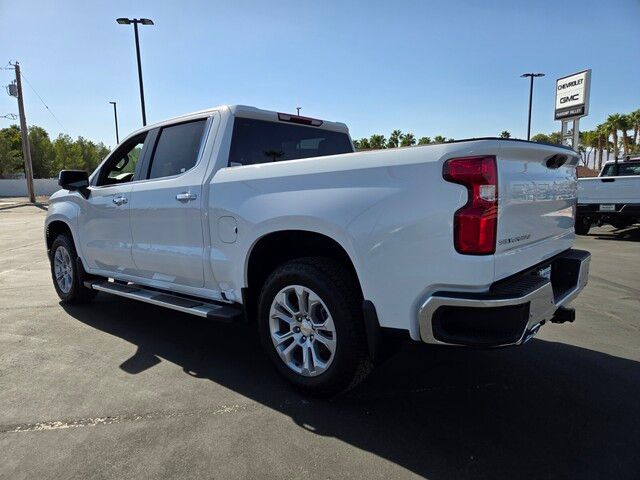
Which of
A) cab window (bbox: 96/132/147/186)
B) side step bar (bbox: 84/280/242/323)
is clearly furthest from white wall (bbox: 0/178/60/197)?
side step bar (bbox: 84/280/242/323)

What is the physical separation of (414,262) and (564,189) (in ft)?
4.89

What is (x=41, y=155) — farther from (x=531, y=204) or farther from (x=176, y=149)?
(x=531, y=204)

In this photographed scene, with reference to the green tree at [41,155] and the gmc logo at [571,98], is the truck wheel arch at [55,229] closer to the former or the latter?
the gmc logo at [571,98]

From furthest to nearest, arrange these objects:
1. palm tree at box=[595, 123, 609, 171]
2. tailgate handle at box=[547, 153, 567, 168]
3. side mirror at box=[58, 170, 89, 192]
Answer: palm tree at box=[595, 123, 609, 171] → side mirror at box=[58, 170, 89, 192] → tailgate handle at box=[547, 153, 567, 168]

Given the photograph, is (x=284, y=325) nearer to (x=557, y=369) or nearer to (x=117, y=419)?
(x=117, y=419)

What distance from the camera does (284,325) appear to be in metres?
3.25

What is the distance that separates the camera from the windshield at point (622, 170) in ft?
39.0

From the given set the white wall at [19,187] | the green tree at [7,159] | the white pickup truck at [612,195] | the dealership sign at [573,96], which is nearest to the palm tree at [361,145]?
the white pickup truck at [612,195]

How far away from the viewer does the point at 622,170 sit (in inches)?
479

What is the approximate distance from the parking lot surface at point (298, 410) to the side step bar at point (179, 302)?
0.44m

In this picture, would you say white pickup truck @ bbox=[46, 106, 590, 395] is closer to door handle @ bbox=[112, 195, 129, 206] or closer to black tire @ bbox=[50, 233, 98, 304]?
door handle @ bbox=[112, 195, 129, 206]

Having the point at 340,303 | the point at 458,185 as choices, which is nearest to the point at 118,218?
the point at 340,303

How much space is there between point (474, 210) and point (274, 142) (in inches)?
85.8

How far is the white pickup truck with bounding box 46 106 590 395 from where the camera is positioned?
2.36m
